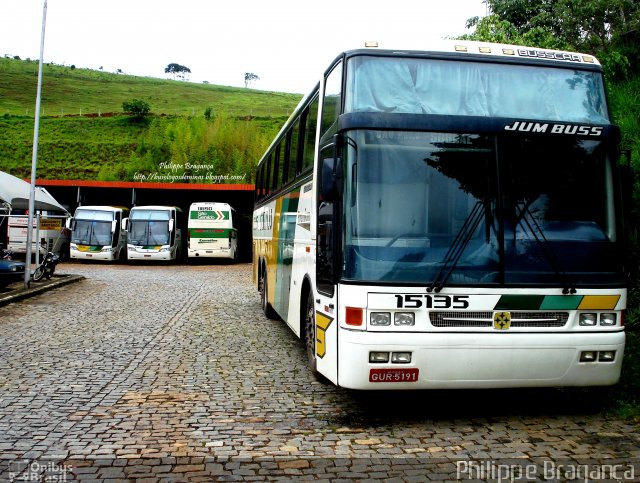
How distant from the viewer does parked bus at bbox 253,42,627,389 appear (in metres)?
5.85

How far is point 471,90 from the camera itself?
20.7 ft

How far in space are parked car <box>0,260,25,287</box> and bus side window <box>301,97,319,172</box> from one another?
11.8m

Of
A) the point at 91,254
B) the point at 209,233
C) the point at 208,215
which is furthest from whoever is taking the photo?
the point at 209,233

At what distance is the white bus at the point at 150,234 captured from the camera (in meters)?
35.0

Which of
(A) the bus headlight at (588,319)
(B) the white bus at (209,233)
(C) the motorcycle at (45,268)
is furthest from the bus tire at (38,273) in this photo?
(A) the bus headlight at (588,319)

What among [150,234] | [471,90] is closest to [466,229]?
[471,90]

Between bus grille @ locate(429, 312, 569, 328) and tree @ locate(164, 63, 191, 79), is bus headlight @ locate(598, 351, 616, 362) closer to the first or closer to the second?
bus grille @ locate(429, 312, 569, 328)

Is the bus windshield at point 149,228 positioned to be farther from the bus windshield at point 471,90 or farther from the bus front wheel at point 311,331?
the bus windshield at point 471,90

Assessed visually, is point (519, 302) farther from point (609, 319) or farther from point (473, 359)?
point (609, 319)

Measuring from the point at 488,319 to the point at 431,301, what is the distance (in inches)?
20.1

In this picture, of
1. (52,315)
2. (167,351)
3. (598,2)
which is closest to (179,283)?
(52,315)

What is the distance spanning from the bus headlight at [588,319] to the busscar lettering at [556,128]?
1.54 m

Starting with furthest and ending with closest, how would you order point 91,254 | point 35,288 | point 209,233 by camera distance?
1. point 209,233
2. point 91,254
3. point 35,288

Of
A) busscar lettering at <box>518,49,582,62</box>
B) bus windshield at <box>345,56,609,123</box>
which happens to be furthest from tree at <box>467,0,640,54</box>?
bus windshield at <box>345,56,609,123</box>
